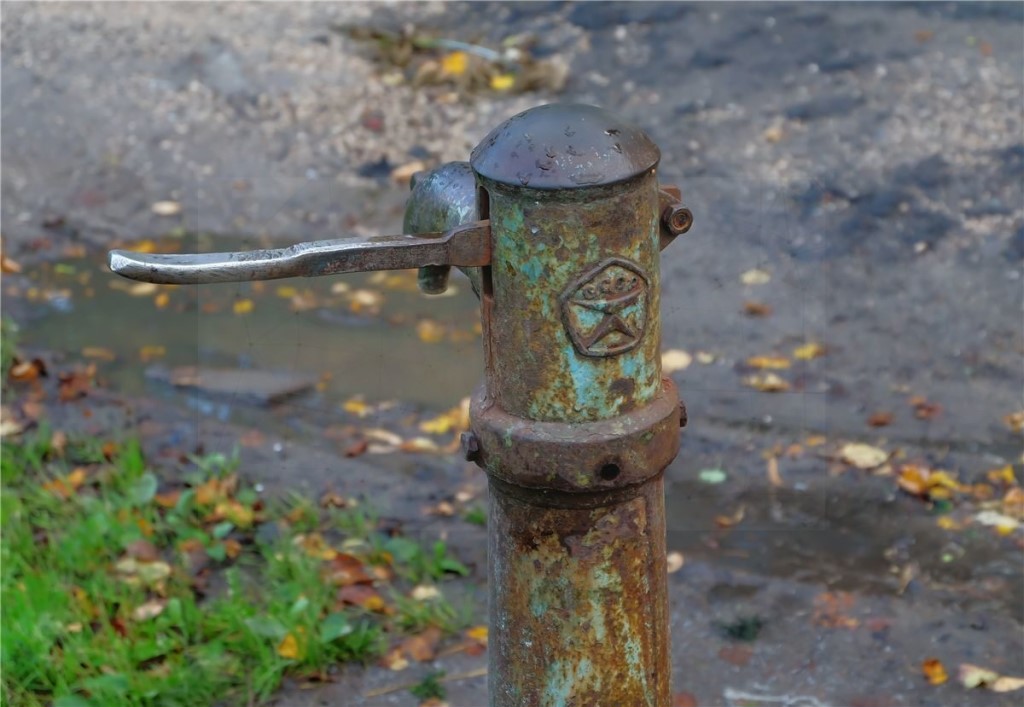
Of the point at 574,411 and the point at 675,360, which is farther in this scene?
the point at 675,360

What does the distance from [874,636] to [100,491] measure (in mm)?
1995

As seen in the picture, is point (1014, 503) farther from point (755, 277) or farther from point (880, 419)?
point (755, 277)

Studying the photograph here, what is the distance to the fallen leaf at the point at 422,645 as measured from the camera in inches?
109

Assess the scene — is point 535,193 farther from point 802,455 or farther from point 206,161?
point 206,161

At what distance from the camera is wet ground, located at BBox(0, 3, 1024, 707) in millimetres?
3018

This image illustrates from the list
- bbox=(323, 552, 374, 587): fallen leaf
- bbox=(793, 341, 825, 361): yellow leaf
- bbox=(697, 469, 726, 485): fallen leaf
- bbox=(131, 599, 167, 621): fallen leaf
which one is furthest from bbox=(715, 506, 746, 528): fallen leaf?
bbox=(131, 599, 167, 621): fallen leaf

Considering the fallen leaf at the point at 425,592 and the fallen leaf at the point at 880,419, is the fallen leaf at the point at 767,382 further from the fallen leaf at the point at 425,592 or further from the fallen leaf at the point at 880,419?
the fallen leaf at the point at 425,592

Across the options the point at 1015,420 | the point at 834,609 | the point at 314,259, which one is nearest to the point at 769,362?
the point at 1015,420

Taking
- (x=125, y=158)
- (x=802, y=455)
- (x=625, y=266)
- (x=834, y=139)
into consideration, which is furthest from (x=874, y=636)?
(x=125, y=158)

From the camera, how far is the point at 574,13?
568 cm

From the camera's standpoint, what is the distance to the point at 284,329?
14.1ft

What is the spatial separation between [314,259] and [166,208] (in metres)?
3.74

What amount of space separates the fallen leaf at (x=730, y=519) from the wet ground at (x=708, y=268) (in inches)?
0.6

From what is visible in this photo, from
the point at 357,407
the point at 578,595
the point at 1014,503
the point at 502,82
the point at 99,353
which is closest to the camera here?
the point at 578,595
